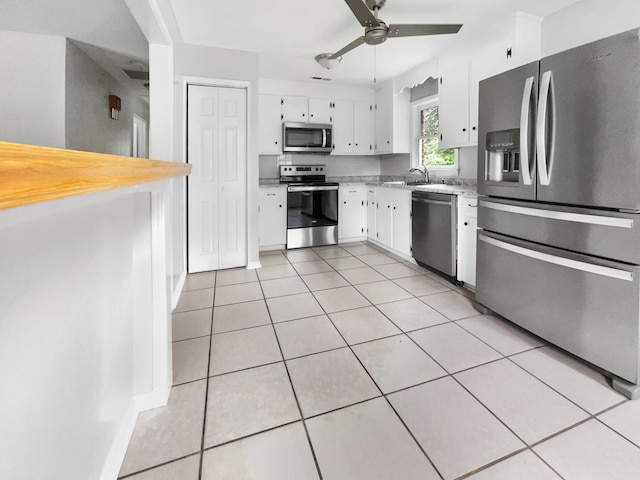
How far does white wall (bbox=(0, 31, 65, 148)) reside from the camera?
3.73 feet

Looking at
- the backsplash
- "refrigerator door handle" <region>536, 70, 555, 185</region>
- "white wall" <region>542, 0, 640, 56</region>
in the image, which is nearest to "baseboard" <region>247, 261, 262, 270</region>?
the backsplash

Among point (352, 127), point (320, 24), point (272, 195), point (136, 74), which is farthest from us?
point (352, 127)

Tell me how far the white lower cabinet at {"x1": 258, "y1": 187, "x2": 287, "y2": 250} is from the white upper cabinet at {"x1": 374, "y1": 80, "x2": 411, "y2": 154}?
5.80 ft

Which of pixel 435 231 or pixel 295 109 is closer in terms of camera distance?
pixel 435 231

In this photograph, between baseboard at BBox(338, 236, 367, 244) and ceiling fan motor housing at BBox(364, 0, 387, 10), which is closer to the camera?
ceiling fan motor housing at BBox(364, 0, 387, 10)

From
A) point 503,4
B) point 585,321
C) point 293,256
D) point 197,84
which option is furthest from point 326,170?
point 585,321

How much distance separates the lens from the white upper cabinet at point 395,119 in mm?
4680

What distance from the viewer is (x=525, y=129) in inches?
76.4

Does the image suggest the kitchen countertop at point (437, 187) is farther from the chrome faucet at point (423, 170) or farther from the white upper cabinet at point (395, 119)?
the white upper cabinet at point (395, 119)

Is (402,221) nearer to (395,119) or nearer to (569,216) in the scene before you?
(395,119)

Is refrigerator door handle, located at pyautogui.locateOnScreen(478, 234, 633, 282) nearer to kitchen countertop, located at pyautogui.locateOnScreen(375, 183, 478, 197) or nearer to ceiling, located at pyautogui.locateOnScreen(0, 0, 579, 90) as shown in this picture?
kitchen countertop, located at pyautogui.locateOnScreen(375, 183, 478, 197)

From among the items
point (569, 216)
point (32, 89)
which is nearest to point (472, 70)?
point (569, 216)

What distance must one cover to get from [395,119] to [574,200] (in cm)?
334

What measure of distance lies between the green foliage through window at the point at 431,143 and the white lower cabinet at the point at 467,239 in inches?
58.7
